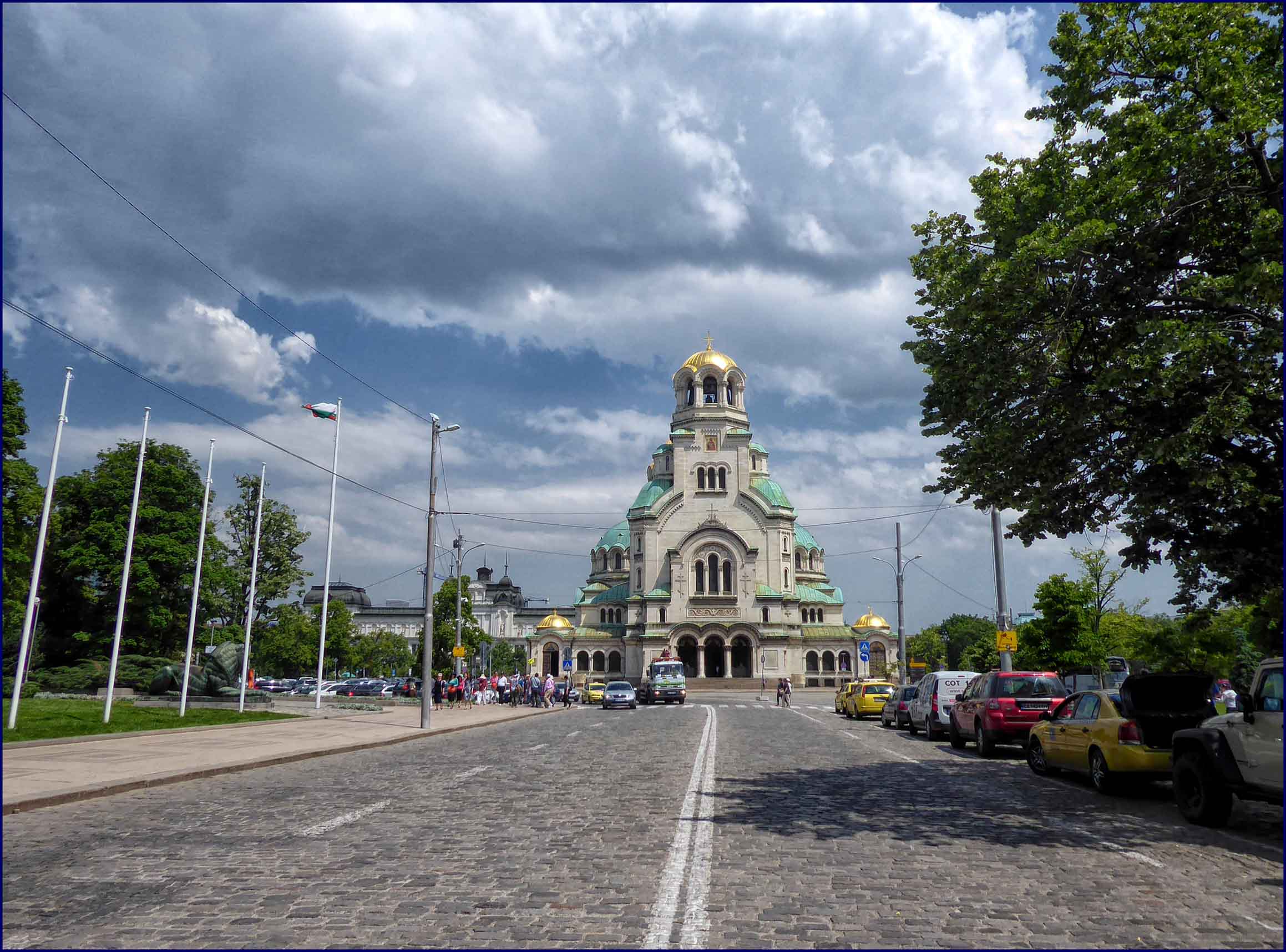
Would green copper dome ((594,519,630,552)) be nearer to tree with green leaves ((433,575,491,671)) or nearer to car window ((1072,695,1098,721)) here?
tree with green leaves ((433,575,491,671))

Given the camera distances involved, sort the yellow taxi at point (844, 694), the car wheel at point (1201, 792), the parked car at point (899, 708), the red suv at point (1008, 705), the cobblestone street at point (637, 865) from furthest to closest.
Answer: the yellow taxi at point (844, 694), the parked car at point (899, 708), the red suv at point (1008, 705), the car wheel at point (1201, 792), the cobblestone street at point (637, 865)

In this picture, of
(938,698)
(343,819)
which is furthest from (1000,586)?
(343,819)

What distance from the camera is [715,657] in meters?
77.2

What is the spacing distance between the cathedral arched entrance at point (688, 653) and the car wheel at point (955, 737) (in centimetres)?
5602

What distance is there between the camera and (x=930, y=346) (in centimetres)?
1143

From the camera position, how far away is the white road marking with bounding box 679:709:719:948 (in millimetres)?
5293

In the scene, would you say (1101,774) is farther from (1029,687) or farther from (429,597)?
(429,597)

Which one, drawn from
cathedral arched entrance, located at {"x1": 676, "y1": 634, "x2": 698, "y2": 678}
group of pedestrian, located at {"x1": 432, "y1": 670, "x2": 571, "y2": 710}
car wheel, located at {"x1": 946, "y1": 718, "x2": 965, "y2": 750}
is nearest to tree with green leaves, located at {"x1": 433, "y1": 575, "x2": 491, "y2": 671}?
group of pedestrian, located at {"x1": 432, "y1": 670, "x2": 571, "y2": 710}

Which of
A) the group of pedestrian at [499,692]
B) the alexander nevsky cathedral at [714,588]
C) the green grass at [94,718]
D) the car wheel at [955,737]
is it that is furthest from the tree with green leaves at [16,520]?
the alexander nevsky cathedral at [714,588]

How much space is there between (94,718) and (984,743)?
69.7 feet

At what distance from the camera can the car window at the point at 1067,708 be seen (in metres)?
13.5

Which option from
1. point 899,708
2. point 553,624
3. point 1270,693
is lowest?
point 899,708

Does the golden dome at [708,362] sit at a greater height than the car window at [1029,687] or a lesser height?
greater

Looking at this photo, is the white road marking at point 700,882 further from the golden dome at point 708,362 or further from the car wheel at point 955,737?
the golden dome at point 708,362
